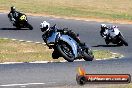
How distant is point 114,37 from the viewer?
27500mm

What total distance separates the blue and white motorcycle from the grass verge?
51.0 inches

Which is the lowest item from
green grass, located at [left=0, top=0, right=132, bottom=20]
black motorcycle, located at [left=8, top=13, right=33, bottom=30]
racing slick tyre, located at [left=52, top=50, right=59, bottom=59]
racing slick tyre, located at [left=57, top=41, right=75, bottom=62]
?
green grass, located at [left=0, top=0, right=132, bottom=20]

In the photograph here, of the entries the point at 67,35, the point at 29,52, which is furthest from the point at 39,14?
the point at 67,35

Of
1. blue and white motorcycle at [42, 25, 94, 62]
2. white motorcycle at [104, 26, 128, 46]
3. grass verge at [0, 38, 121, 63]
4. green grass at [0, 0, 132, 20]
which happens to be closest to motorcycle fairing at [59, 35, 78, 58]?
blue and white motorcycle at [42, 25, 94, 62]

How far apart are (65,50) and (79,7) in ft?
93.6

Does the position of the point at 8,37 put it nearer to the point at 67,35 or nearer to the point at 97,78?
the point at 67,35

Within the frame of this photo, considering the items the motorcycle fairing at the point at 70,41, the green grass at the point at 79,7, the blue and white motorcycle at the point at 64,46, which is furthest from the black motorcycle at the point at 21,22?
the motorcycle fairing at the point at 70,41

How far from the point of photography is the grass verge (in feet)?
67.0

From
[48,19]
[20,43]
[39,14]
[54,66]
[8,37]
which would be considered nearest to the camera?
[54,66]

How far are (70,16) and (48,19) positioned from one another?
2.66 m

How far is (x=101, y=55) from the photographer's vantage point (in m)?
22.7

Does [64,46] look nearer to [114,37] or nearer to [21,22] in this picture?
[114,37]

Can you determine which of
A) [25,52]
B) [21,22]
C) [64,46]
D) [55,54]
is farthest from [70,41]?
[21,22]

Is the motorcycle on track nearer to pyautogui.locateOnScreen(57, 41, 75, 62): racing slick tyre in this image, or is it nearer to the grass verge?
the grass verge
